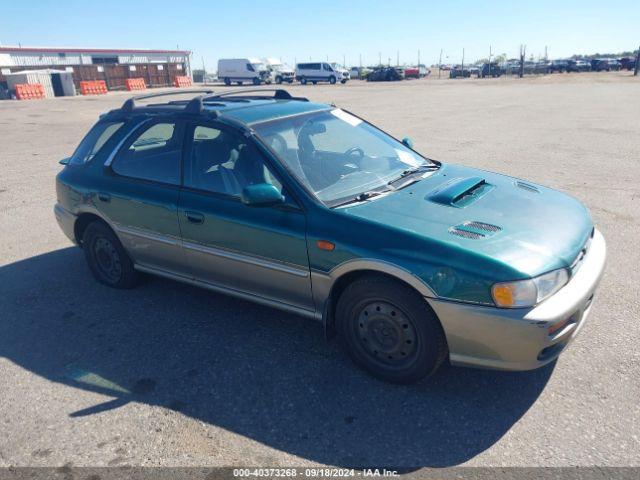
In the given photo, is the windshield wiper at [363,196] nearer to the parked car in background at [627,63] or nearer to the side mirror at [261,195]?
the side mirror at [261,195]

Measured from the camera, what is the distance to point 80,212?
464 centimetres

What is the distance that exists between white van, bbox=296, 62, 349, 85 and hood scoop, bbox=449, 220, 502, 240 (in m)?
48.5

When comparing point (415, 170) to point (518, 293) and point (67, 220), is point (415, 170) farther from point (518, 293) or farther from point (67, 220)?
point (67, 220)

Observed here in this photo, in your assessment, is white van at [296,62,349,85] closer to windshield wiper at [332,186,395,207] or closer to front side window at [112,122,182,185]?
front side window at [112,122,182,185]

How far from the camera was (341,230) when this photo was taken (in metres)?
3.07

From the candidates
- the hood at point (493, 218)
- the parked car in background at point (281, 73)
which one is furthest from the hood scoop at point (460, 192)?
the parked car in background at point (281, 73)

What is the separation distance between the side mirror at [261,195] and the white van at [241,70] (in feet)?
159

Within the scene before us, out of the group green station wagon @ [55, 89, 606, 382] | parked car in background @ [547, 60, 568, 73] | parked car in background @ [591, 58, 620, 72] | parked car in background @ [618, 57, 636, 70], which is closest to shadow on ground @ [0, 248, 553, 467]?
green station wagon @ [55, 89, 606, 382]

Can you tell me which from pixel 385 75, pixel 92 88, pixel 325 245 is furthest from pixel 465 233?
pixel 385 75

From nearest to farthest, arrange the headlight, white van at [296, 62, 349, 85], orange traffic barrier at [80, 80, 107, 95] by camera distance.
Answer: the headlight < orange traffic barrier at [80, 80, 107, 95] < white van at [296, 62, 349, 85]

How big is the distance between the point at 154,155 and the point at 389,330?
2.56m

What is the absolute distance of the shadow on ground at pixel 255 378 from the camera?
8.99 feet

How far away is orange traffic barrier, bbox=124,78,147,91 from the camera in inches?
1759

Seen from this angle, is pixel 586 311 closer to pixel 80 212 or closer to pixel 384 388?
pixel 384 388
